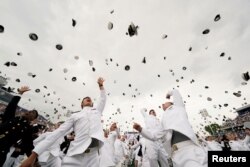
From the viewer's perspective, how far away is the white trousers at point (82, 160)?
3873 mm

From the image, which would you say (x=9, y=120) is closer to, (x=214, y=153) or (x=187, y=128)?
(x=187, y=128)

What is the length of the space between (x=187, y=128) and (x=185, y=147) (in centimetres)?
39

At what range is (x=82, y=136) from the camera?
414cm

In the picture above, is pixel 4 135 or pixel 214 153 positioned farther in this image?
pixel 4 135

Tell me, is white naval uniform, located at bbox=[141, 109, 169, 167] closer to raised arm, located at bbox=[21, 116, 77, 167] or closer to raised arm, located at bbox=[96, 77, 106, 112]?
raised arm, located at bbox=[96, 77, 106, 112]

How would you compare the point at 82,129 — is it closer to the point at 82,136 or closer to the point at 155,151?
the point at 82,136

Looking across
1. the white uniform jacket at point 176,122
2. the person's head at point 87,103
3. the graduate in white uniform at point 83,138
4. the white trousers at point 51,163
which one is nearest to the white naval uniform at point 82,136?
the graduate in white uniform at point 83,138

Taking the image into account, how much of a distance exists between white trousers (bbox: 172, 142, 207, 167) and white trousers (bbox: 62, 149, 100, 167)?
170cm

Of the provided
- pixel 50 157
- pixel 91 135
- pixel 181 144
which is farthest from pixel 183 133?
pixel 50 157

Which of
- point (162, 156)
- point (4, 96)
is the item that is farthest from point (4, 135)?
point (4, 96)

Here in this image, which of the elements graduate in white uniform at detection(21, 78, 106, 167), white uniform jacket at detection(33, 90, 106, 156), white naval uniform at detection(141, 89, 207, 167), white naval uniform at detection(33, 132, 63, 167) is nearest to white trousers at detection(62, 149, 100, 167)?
graduate in white uniform at detection(21, 78, 106, 167)

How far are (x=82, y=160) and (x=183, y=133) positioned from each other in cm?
217

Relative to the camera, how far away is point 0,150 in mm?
5590

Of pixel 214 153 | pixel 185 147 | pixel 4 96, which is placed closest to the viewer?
pixel 214 153
